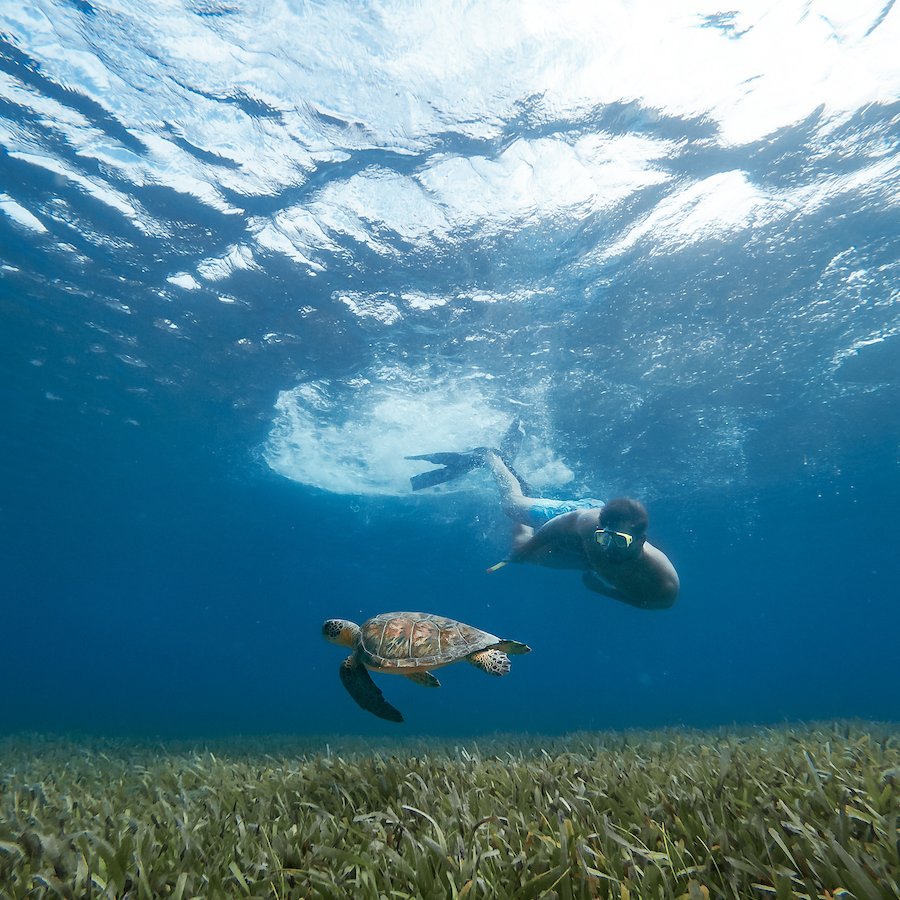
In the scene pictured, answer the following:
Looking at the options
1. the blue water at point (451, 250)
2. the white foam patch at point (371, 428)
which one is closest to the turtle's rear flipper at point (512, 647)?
the blue water at point (451, 250)

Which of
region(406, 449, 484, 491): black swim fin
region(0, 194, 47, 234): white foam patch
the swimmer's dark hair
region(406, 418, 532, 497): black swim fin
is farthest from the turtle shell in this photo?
region(406, 449, 484, 491): black swim fin

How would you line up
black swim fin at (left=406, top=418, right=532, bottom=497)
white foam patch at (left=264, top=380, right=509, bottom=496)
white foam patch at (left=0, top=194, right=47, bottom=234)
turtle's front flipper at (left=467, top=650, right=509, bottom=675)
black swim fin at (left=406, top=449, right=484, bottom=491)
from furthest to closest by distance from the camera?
black swim fin at (left=406, top=449, right=484, bottom=491)
black swim fin at (left=406, top=418, right=532, bottom=497)
white foam patch at (left=264, top=380, right=509, bottom=496)
white foam patch at (left=0, top=194, right=47, bottom=234)
turtle's front flipper at (left=467, top=650, right=509, bottom=675)

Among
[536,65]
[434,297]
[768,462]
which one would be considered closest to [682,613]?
[768,462]

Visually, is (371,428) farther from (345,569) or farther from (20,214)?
(345,569)

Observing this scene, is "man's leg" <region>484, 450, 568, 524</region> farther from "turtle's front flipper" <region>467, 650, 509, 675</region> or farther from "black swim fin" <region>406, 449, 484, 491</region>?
"turtle's front flipper" <region>467, 650, 509, 675</region>

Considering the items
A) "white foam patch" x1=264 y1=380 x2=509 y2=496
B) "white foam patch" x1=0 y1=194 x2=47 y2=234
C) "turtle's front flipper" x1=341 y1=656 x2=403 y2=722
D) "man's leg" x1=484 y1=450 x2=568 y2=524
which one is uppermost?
"white foam patch" x1=264 y1=380 x2=509 y2=496

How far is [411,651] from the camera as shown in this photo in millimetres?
4922

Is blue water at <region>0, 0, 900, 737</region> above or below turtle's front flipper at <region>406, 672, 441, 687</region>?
above

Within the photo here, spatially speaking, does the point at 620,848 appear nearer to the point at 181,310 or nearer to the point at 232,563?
the point at 181,310

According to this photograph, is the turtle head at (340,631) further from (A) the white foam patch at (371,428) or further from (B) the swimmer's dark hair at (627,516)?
(A) the white foam patch at (371,428)

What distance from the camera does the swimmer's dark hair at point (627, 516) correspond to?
312 inches

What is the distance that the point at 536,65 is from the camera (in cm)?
950

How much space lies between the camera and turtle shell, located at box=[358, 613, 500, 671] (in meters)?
4.83

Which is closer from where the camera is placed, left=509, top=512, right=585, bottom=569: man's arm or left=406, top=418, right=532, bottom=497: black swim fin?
left=509, top=512, right=585, bottom=569: man's arm
